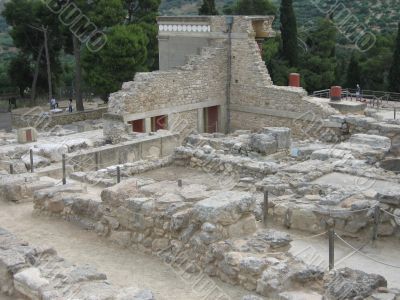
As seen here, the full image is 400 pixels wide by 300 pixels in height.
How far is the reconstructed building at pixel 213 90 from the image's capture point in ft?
60.3

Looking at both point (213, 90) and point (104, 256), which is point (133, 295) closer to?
point (104, 256)

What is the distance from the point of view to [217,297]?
6.22 m

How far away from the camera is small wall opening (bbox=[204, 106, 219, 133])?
838 inches

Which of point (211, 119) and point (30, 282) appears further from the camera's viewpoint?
point (211, 119)

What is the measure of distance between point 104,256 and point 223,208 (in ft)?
6.47

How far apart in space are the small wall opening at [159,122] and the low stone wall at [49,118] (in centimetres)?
699

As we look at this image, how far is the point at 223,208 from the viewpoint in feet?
22.6

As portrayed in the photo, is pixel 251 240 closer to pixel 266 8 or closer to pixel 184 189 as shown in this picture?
pixel 184 189

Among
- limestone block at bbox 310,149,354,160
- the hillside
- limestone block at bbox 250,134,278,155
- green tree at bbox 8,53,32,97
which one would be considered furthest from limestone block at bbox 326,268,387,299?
the hillside

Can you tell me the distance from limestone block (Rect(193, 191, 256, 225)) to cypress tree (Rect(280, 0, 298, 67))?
26.3 meters

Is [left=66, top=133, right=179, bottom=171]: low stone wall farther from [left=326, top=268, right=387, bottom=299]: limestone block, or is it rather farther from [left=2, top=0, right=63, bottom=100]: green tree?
[left=2, top=0, right=63, bottom=100]: green tree

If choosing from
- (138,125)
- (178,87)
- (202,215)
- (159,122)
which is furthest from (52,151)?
(202,215)

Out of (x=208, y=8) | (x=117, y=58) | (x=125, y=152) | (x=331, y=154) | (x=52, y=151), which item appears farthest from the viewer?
(x=208, y=8)

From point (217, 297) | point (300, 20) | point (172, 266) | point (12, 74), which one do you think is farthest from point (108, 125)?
point (300, 20)
